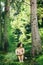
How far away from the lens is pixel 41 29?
3050 centimetres

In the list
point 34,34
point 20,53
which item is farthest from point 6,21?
point 20,53

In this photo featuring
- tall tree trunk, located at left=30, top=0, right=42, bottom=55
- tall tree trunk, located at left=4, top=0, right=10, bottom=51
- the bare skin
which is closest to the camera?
the bare skin

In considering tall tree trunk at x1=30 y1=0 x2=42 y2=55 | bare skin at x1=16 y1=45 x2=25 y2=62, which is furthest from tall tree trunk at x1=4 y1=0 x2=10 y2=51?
bare skin at x1=16 y1=45 x2=25 y2=62

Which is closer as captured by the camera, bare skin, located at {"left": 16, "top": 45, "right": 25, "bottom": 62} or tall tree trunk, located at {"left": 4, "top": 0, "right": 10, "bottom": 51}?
bare skin, located at {"left": 16, "top": 45, "right": 25, "bottom": 62}

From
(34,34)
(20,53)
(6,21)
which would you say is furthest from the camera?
(6,21)

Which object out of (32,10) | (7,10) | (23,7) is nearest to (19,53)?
(32,10)

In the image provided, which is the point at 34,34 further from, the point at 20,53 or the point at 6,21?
the point at 6,21

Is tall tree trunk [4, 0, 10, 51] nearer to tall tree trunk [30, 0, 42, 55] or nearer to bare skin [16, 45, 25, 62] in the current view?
tall tree trunk [30, 0, 42, 55]

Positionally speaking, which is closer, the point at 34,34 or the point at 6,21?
the point at 34,34

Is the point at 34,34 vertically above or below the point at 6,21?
below

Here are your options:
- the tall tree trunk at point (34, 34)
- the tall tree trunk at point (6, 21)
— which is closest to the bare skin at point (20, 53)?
the tall tree trunk at point (34, 34)

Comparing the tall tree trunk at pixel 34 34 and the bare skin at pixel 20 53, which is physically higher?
the tall tree trunk at pixel 34 34

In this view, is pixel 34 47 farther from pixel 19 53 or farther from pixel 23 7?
pixel 23 7

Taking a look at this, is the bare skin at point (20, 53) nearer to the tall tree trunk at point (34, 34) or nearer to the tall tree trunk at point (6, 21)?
the tall tree trunk at point (34, 34)
